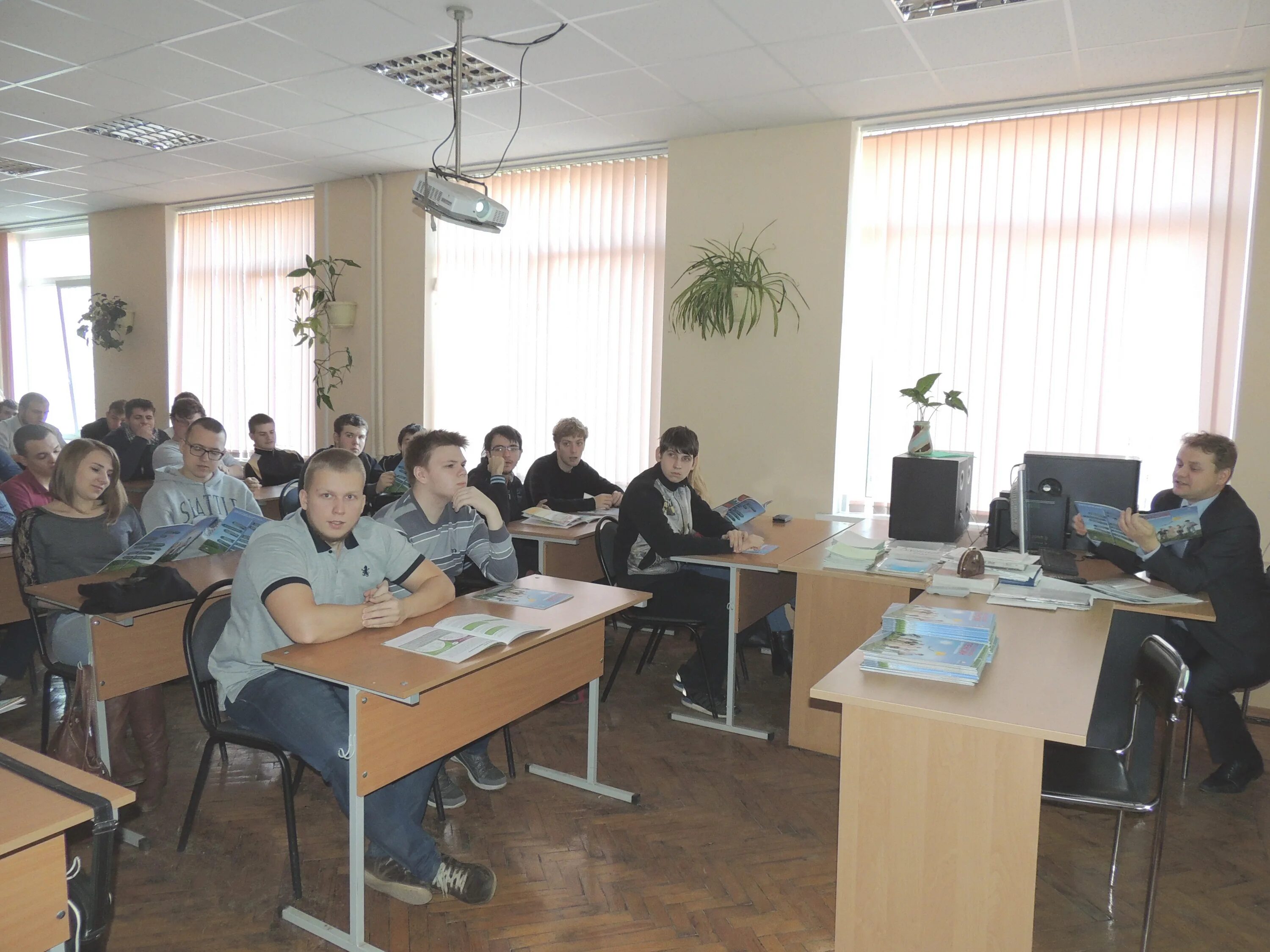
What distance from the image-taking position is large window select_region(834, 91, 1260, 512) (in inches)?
167

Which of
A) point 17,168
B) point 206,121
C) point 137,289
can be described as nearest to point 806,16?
point 206,121

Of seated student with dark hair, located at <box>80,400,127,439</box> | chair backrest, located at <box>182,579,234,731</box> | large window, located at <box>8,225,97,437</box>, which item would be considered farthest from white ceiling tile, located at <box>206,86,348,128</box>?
large window, located at <box>8,225,97,437</box>

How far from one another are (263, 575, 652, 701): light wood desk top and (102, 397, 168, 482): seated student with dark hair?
4.42m

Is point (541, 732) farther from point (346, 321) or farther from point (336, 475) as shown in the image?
point (346, 321)

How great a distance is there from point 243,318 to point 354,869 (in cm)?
637

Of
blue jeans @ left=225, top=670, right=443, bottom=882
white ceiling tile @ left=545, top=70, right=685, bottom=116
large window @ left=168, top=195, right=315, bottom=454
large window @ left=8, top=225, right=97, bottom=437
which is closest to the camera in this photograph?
blue jeans @ left=225, top=670, right=443, bottom=882

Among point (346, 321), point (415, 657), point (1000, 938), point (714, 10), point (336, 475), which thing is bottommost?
point (1000, 938)

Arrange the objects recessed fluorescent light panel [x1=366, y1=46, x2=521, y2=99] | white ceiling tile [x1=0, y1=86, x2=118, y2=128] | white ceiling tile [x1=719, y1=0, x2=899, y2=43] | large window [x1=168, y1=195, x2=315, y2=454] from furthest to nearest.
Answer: large window [x1=168, y1=195, x2=315, y2=454] < white ceiling tile [x1=0, y1=86, x2=118, y2=128] < recessed fluorescent light panel [x1=366, y1=46, x2=521, y2=99] < white ceiling tile [x1=719, y1=0, x2=899, y2=43]

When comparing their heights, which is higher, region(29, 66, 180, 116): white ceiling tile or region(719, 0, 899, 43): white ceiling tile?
region(29, 66, 180, 116): white ceiling tile

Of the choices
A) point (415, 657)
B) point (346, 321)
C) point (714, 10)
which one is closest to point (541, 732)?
point (415, 657)

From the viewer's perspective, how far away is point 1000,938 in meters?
1.92

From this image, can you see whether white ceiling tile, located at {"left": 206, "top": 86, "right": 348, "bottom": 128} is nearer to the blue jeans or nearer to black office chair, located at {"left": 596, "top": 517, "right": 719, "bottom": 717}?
black office chair, located at {"left": 596, "top": 517, "right": 719, "bottom": 717}

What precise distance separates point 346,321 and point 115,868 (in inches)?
185

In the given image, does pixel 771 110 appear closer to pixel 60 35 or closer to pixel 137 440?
pixel 60 35
